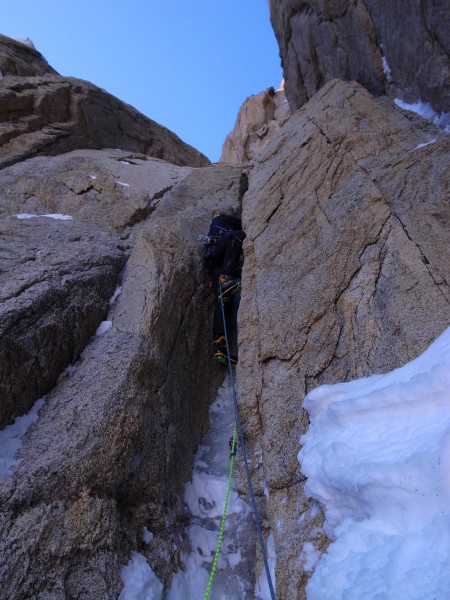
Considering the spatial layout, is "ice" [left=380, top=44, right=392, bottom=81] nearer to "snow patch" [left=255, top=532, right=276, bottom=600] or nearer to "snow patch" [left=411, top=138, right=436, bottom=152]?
"snow patch" [left=411, top=138, right=436, bottom=152]

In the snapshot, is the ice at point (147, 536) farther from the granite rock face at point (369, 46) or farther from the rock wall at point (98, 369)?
the granite rock face at point (369, 46)

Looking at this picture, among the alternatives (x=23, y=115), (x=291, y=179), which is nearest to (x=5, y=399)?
(x=291, y=179)

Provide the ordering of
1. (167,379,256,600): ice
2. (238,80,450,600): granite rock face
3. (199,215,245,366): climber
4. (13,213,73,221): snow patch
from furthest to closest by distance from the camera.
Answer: (13,213,73,221): snow patch < (199,215,245,366): climber < (167,379,256,600): ice < (238,80,450,600): granite rock face

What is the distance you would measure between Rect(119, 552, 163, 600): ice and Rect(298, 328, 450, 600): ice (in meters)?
1.74

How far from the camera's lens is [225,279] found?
296 inches

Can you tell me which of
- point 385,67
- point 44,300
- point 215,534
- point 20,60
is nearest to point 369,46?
point 385,67

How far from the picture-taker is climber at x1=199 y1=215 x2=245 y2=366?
723 cm

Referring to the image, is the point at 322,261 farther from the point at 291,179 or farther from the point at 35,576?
the point at 35,576

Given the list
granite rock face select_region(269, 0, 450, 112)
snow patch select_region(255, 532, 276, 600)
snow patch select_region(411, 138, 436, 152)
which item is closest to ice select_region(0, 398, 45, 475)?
snow patch select_region(255, 532, 276, 600)

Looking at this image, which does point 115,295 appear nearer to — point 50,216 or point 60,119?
point 50,216

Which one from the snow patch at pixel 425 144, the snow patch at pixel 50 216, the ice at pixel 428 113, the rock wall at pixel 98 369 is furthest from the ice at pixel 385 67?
the snow patch at pixel 50 216

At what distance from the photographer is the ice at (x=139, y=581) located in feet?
13.3

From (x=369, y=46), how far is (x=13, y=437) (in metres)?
8.59

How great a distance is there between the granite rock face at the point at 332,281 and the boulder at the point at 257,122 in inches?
666
